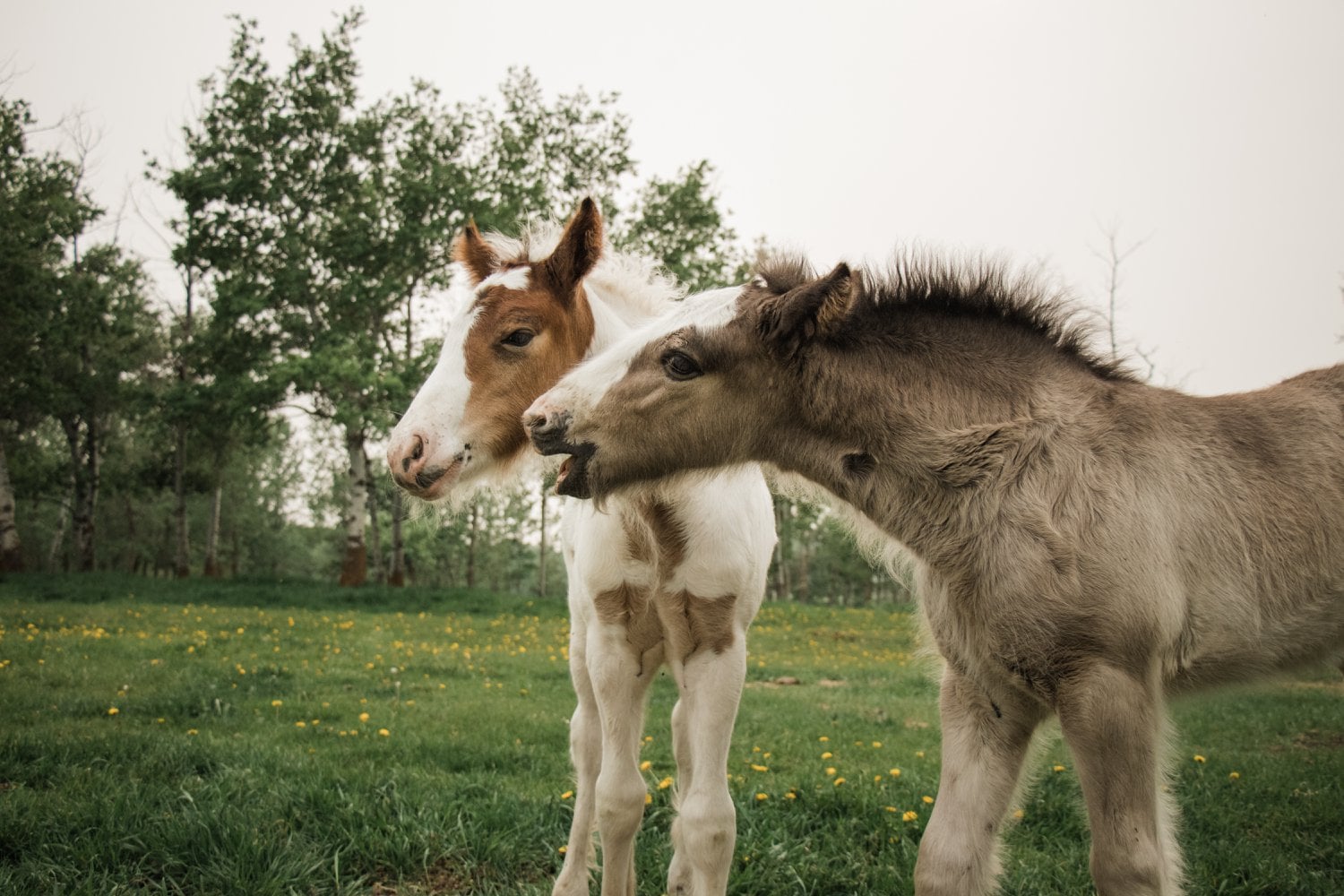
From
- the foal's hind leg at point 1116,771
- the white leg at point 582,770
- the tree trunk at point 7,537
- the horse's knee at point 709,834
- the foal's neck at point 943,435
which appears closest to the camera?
the foal's hind leg at point 1116,771

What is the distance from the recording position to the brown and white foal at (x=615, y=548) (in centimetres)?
354

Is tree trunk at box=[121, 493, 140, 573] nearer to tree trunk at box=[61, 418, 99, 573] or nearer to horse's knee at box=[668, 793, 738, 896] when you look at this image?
tree trunk at box=[61, 418, 99, 573]

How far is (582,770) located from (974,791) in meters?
2.21

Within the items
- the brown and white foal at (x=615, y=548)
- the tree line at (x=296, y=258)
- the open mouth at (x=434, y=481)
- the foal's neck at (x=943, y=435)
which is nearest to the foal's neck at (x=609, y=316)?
the brown and white foal at (x=615, y=548)

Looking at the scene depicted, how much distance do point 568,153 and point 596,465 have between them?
25.3m

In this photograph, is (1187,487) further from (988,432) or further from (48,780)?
(48,780)

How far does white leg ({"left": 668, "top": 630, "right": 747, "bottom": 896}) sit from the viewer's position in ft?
11.5

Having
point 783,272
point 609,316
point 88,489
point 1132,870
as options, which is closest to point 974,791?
point 1132,870

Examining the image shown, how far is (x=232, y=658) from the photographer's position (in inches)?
394

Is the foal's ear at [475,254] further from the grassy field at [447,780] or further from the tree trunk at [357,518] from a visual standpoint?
the tree trunk at [357,518]

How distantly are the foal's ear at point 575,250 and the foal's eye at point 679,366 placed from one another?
4.08ft

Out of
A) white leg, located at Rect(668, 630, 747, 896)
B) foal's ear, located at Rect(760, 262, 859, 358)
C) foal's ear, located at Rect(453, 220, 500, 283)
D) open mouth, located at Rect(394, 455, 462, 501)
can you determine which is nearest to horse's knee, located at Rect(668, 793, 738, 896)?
white leg, located at Rect(668, 630, 747, 896)

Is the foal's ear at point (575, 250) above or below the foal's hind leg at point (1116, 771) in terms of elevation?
above

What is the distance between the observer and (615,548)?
12.2 feet
